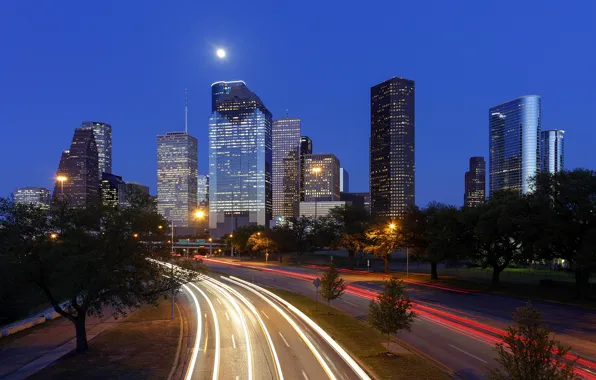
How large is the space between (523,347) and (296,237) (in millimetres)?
114129

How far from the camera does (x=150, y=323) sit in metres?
31.8

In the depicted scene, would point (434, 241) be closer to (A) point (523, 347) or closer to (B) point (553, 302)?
(B) point (553, 302)

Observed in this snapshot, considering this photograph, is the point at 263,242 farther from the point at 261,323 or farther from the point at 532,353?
the point at 532,353

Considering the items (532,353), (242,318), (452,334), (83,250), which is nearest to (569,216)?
(452,334)

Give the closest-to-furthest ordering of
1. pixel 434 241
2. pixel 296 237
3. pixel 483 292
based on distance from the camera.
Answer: pixel 483 292 < pixel 434 241 < pixel 296 237

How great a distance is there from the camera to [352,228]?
255 ft

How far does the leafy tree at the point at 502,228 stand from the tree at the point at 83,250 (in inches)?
1455

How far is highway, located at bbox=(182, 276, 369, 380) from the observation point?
19258 mm

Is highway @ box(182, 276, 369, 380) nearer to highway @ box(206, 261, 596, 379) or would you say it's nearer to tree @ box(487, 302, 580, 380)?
highway @ box(206, 261, 596, 379)

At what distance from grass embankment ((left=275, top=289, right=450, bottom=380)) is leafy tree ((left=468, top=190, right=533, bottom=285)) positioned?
2253cm

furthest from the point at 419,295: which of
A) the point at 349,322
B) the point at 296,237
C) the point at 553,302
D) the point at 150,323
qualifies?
the point at 296,237

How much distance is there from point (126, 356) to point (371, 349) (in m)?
13.6

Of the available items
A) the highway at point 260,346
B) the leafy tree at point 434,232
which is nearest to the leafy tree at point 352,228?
the leafy tree at point 434,232

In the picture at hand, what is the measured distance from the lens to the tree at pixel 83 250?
20828mm
